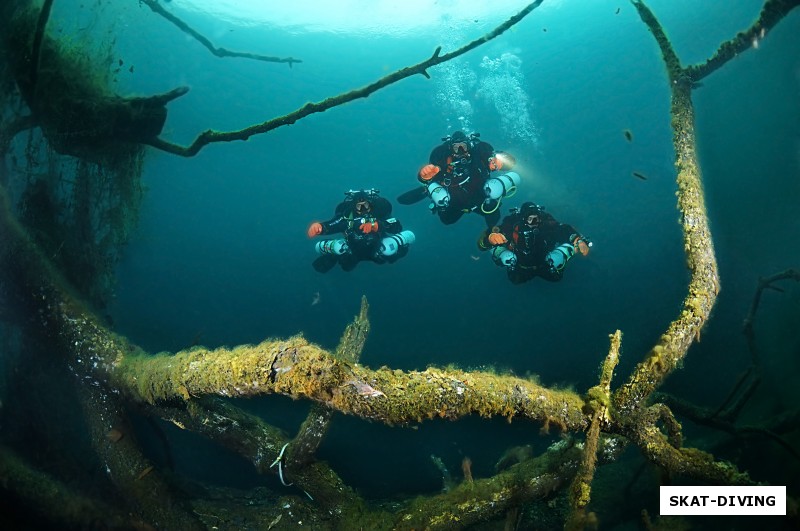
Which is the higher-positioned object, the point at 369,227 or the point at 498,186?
the point at 498,186

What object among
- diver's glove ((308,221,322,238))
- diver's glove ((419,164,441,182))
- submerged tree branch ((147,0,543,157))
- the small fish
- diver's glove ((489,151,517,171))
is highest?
diver's glove ((489,151,517,171))

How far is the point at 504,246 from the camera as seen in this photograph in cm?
852

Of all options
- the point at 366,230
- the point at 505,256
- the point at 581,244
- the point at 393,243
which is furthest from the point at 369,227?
the point at 581,244

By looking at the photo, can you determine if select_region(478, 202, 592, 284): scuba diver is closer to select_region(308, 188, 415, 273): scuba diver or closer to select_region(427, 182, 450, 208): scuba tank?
select_region(427, 182, 450, 208): scuba tank

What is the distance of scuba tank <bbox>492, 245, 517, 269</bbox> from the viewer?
8344 millimetres

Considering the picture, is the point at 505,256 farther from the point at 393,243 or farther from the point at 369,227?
the point at 369,227

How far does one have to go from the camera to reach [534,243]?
802 centimetres

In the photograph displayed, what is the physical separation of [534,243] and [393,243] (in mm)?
3189

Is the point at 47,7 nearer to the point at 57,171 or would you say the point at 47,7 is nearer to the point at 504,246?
the point at 57,171

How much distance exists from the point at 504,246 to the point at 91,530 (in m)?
8.41

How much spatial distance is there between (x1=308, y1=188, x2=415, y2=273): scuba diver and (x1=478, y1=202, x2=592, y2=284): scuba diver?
7.51 ft

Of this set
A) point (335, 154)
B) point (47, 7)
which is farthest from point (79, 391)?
point (335, 154)

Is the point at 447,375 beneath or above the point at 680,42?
beneath

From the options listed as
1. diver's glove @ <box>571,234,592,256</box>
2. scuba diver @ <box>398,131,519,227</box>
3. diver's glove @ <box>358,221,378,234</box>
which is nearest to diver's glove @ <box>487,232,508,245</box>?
scuba diver @ <box>398,131,519,227</box>
